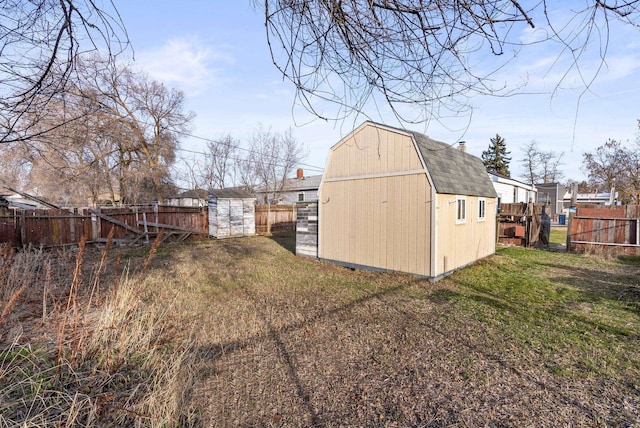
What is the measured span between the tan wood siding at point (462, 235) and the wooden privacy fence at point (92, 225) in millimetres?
7269

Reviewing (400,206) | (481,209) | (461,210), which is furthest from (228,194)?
(481,209)

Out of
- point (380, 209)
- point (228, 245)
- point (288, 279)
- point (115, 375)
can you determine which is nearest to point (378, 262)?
point (380, 209)

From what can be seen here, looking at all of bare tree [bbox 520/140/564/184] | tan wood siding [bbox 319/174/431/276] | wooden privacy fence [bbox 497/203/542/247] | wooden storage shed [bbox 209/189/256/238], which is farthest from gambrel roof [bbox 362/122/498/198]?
bare tree [bbox 520/140/564/184]

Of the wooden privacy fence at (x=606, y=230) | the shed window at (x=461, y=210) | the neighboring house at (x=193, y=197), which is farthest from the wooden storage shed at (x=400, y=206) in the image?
the neighboring house at (x=193, y=197)

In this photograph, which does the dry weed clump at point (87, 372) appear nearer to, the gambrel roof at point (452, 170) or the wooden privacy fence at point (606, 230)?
the gambrel roof at point (452, 170)

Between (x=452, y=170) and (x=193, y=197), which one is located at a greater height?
(x=452, y=170)

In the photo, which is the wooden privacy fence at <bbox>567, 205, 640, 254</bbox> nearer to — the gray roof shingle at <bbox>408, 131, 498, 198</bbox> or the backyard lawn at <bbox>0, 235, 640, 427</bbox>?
the gray roof shingle at <bbox>408, 131, 498, 198</bbox>

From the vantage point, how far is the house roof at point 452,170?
7102 millimetres

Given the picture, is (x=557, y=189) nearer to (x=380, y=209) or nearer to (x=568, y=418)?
(x=380, y=209)

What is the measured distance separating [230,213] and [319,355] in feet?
40.4

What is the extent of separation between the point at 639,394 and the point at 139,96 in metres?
23.8

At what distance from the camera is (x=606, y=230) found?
10219mm

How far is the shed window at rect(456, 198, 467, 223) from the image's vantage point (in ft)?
25.8

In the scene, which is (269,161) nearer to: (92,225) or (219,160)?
(219,160)
